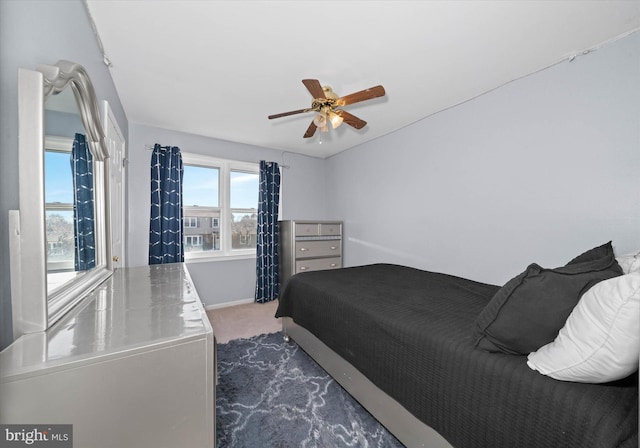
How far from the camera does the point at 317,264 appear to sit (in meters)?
4.04

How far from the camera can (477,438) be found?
1.01 meters

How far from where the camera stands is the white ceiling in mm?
1514

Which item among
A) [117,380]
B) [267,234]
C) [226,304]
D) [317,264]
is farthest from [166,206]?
[117,380]

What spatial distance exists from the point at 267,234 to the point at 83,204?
272cm

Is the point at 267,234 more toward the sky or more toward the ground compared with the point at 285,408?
more toward the sky

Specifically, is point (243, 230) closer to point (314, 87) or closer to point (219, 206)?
point (219, 206)

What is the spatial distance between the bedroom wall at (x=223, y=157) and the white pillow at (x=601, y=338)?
3.64 meters

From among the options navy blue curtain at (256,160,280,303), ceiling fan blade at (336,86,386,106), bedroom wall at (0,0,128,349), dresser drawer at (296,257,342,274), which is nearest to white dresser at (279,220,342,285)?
dresser drawer at (296,257,342,274)

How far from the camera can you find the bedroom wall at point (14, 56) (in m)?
0.75

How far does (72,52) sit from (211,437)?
6.17 feet

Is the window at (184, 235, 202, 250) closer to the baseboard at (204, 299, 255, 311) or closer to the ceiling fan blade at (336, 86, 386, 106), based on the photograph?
the baseboard at (204, 299, 255, 311)

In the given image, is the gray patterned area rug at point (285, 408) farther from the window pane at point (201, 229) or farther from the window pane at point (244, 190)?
the window pane at point (244, 190)

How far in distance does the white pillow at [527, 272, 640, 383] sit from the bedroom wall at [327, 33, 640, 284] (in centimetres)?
143

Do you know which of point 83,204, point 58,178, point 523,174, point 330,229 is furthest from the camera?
point 330,229
